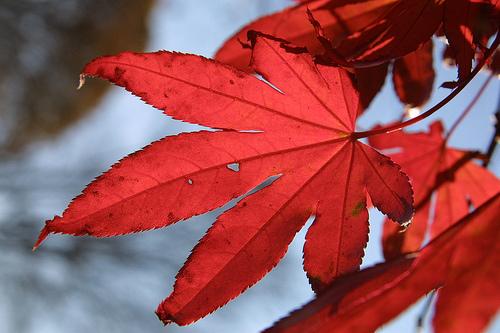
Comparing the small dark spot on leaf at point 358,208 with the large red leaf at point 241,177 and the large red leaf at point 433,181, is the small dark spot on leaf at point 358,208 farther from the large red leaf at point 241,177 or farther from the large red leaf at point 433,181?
the large red leaf at point 433,181

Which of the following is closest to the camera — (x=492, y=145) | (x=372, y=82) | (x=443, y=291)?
(x=443, y=291)

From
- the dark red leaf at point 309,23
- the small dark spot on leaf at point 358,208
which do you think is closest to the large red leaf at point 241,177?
the small dark spot on leaf at point 358,208

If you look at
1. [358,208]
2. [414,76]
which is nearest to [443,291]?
[358,208]

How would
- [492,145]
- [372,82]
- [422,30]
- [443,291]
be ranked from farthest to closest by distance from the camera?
[492,145] < [372,82] < [422,30] < [443,291]

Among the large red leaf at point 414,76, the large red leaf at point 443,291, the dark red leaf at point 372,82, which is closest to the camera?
the large red leaf at point 443,291

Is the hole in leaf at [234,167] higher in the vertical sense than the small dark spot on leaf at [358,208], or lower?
higher

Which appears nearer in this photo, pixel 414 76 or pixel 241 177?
pixel 241 177

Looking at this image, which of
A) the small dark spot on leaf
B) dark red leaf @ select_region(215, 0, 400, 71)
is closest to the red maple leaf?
dark red leaf @ select_region(215, 0, 400, 71)

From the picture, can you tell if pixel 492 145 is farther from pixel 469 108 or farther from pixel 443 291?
pixel 443 291
